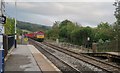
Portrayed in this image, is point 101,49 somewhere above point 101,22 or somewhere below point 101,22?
below

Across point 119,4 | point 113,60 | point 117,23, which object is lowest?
point 113,60

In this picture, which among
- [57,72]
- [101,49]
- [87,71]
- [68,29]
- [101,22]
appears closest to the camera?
[57,72]

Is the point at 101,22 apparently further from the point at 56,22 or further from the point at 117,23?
the point at 117,23

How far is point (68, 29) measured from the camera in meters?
88.9

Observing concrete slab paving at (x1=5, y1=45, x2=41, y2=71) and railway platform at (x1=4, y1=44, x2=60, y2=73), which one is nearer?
railway platform at (x1=4, y1=44, x2=60, y2=73)

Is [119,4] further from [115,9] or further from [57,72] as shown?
[57,72]

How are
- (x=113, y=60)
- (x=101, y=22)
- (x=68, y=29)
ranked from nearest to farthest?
1. (x=113, y=60)
2. (x=68, y=29)
3. (x=101, y=22)

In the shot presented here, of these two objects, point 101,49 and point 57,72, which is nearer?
point 57,72

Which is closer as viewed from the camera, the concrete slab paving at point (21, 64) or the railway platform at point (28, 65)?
the railway platform at point (28, 65)

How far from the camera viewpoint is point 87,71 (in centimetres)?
2019

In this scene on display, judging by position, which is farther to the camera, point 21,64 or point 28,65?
point 21,64

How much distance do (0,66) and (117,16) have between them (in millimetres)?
63852

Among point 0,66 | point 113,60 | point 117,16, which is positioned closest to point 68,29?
point 117,16

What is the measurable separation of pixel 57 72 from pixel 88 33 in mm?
53201
